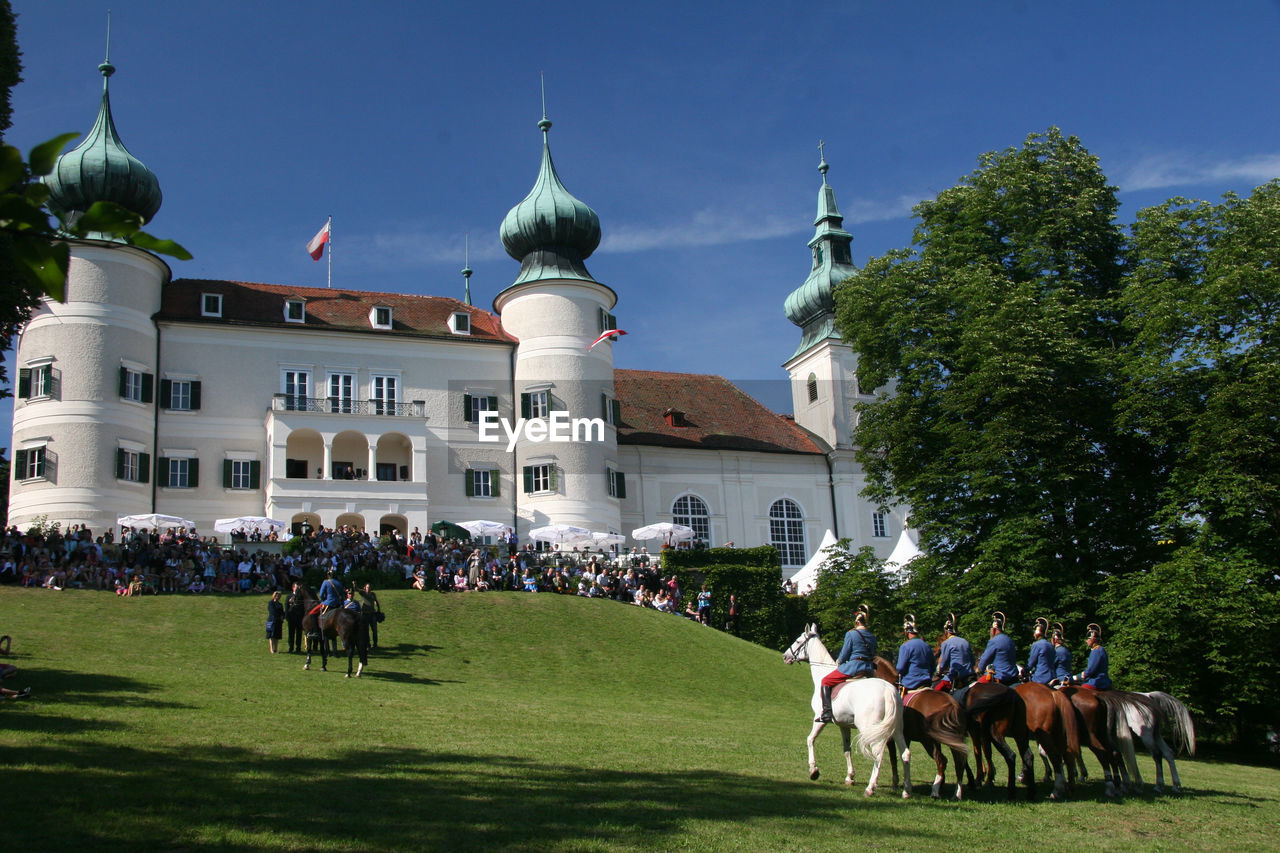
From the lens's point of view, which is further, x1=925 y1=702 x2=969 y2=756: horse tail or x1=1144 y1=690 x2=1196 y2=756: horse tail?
x1=1144 y1=690 x2=1196 y2=756: horse tail

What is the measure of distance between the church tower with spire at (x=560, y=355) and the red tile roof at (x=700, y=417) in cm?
358

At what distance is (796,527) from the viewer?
176 feet

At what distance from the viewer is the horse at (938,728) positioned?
1205cm

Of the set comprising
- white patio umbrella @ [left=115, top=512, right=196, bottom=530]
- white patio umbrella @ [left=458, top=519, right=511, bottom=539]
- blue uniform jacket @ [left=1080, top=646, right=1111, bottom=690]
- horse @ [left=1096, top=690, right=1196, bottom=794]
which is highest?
white patio umbrella @ [left=115, top=512, right=196, bottom=530]

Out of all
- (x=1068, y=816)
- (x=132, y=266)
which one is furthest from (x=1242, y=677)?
(x=132, y=266)

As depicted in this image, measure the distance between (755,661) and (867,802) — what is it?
18.2 metres

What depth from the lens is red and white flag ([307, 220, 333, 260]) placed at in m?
49.7

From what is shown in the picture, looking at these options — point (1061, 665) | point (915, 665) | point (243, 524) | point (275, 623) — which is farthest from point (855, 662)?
point (243, 524)

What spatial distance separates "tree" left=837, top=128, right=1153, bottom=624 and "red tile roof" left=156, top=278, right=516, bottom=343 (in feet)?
75.2

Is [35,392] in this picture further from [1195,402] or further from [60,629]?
[1195,402]

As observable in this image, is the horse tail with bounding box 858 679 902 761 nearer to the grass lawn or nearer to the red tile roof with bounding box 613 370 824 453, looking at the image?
the grass lawn

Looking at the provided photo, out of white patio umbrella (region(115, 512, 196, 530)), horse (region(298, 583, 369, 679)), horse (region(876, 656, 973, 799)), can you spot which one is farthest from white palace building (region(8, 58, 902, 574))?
horse (region(876, 656, 973, 799))

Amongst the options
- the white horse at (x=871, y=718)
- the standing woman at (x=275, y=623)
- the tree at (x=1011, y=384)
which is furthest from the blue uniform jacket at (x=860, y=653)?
the standing woman at (x=275, y=623)

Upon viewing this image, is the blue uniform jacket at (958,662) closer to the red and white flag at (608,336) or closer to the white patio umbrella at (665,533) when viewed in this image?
the white patio umbrella at (665,533)
